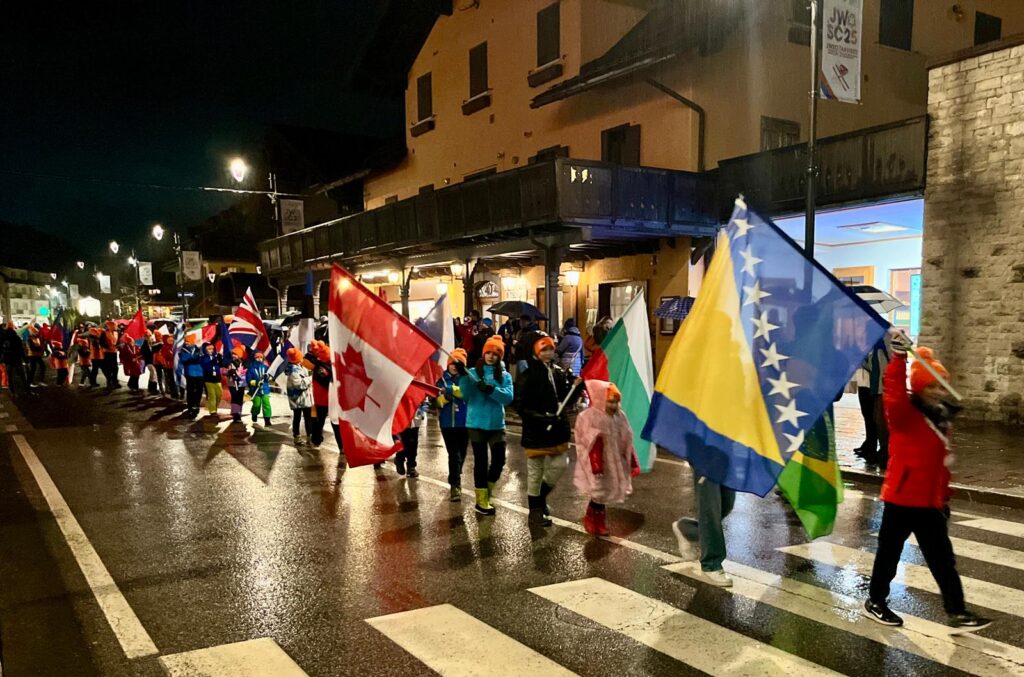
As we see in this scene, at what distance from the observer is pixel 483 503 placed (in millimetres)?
7551

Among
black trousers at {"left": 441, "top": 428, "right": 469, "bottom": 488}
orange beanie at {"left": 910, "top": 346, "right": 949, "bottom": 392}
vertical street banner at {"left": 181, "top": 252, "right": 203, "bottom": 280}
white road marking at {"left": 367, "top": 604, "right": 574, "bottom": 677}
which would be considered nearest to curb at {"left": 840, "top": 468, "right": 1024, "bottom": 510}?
orange beanie at {"left": 910, "top": 346, "right": 949, "bottom": 392}

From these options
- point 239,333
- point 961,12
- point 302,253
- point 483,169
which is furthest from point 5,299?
point 961,12

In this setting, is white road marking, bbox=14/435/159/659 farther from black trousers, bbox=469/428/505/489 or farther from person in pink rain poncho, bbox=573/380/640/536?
person in pink rain poncho, bbox=573/380/640/536

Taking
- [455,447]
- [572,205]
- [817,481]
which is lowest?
[455,447]

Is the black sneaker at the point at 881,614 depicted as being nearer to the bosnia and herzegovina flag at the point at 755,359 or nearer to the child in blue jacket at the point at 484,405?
the bosnia and herzegovina flag at the point at 755,359

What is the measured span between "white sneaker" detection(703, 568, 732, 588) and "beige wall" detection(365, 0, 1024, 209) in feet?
46.3

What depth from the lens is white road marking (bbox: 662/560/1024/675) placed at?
4.18m

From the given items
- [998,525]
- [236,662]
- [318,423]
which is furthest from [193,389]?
[998,525]

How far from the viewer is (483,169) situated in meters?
25.5

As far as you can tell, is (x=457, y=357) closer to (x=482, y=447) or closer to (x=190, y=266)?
(x=482, y=447)

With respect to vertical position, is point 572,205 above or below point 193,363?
above

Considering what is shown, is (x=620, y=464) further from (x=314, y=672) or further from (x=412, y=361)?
(x=314, y=672)

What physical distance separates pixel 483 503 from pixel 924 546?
4.10 m

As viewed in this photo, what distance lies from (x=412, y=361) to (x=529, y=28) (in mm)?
18430
